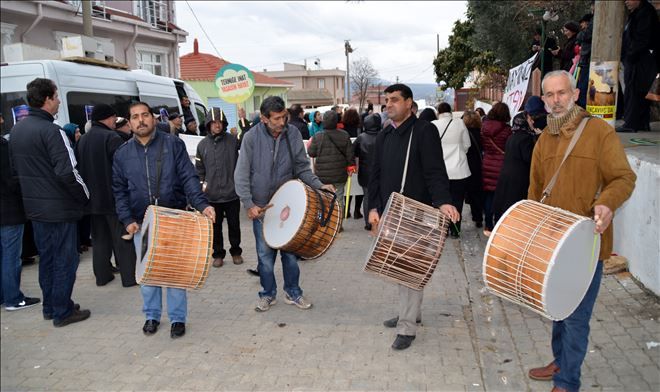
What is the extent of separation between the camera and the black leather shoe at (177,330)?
4785mm

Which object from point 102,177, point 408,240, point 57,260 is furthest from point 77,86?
point 408,240

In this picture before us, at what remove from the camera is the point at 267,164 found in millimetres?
5129

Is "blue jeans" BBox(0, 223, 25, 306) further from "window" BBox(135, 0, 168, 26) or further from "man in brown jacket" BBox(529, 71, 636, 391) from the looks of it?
"window" BBox(135, 0, 168, 26)

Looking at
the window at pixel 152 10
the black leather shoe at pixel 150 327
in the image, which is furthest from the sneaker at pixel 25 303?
the window at pixel 152 10

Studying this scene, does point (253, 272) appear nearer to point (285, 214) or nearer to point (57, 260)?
point (285, 214)

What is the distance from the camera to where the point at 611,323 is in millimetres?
4605

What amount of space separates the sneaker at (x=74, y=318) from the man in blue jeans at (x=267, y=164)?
1832 millimetres

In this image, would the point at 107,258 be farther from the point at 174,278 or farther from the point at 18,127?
the point at 174,278

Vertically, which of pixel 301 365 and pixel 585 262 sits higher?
pixel 585 262

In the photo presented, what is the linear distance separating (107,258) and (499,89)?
57.9ft

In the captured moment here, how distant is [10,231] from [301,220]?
126 inches

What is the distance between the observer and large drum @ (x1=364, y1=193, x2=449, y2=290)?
3.88m

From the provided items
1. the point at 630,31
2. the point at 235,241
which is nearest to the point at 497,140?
the point at 630,31

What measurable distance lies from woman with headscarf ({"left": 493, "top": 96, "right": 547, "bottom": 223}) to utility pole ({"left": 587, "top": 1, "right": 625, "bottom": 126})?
3.55ft
